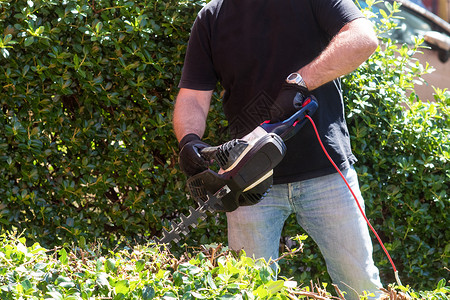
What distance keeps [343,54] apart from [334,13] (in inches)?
7.7

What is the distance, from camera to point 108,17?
9.56 ft

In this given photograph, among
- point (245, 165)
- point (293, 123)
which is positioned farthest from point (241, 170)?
point (293, 123)

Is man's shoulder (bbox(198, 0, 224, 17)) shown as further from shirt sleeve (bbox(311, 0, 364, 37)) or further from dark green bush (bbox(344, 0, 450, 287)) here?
dark green bush (bbox(344, 0, 450, 287))

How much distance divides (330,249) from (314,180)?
1.09ft

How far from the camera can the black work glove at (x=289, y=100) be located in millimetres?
2180

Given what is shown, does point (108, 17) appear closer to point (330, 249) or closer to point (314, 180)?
point (314, 180)

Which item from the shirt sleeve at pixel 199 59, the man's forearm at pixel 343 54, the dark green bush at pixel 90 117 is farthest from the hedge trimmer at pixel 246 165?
the dark green bush at pixel 90 117

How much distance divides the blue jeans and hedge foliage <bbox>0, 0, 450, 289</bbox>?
0.74 meters

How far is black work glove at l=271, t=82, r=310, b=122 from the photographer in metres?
2.18

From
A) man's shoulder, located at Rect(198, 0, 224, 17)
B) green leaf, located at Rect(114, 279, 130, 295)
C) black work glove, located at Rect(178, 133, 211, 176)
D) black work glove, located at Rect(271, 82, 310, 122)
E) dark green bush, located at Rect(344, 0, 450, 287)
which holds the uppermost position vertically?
man's shoulder, located at Rect(198, 0, 224, 17)

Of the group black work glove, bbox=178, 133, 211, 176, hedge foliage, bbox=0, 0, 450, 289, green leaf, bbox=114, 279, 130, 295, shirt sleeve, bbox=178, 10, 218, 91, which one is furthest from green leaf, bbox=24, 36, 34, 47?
green leaf, bbox=114, 279, 130, 295

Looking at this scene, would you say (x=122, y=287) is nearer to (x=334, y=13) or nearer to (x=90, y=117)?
(x=334, y=13)

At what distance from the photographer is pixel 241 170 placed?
206 centimetres

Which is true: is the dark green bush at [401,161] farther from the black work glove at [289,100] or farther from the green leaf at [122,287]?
the green leaf at [122,287]
